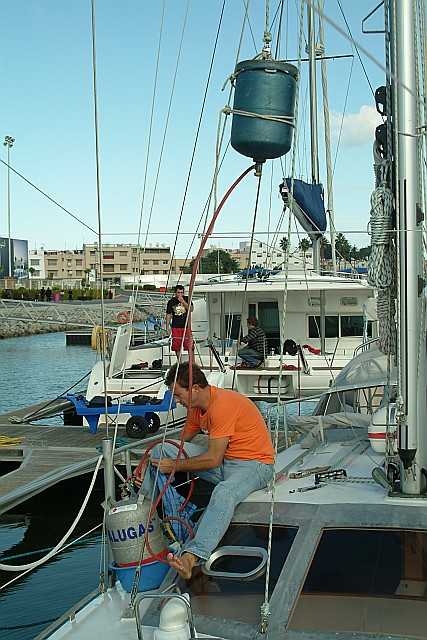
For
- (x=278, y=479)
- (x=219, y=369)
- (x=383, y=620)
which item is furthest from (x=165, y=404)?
(x=383, y=620)

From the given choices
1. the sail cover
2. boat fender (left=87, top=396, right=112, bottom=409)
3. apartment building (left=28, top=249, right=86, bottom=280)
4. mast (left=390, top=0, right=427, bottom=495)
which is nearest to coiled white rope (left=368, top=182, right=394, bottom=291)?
mast (left=390, top=0, right=427, bottom=495)

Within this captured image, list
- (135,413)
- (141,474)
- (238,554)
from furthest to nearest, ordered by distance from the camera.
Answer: (135,413), (141,474), (238,554)

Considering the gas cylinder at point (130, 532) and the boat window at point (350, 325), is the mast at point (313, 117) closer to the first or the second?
the boat window at point (350, 325)

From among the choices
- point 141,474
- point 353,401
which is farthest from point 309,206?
point 141,474

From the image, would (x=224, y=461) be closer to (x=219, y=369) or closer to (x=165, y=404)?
(x=165, y=404)

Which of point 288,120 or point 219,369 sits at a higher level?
point 288,120

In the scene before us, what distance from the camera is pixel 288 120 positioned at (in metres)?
4.89

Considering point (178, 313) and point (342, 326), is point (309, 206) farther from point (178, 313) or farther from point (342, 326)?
point (342, 326)

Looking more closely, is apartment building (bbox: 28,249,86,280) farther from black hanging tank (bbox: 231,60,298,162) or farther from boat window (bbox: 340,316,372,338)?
black hanging tank (bbox: 231,60,298,162)

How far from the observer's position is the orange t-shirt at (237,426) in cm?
505

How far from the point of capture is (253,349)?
16234 millimetres

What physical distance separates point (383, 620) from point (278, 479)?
1.89 metres

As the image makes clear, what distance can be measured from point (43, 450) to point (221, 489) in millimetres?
→ 6888

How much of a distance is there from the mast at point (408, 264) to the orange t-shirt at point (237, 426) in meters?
0.96
